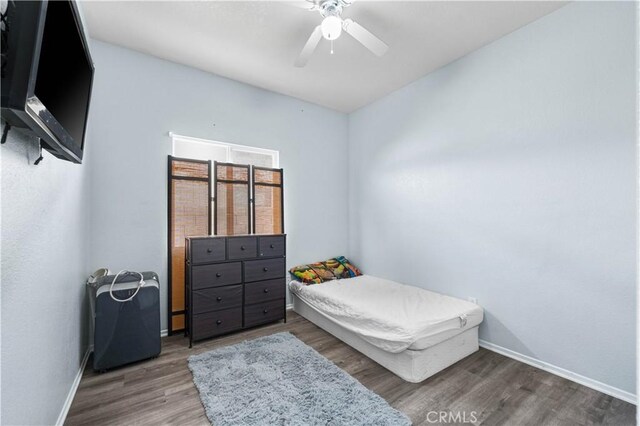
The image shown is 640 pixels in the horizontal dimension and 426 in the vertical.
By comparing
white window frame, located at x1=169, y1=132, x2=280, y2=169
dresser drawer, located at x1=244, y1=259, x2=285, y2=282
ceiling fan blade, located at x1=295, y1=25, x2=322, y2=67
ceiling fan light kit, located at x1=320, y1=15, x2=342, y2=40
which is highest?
ceiling fan blade, located at x1=295, y1=25, x2=322, y2=67

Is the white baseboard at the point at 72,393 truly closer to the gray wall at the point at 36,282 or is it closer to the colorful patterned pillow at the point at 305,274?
the gray wall at the point at 36,282

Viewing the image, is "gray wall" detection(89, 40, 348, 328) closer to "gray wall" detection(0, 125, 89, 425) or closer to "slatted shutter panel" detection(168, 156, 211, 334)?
"slatted shutter panel" detection(168, 156, 211, 334)

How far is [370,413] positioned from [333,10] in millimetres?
2838

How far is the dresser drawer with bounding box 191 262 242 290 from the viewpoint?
2.62 m

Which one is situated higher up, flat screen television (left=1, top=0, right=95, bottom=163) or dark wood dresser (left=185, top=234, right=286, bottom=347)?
flat screen television (left=1, top=0, right=95, bottom=163)

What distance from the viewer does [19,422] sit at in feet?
3.55

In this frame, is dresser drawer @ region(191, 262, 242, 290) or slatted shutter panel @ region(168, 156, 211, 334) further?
slatted shutter panel @ region(168, 156, 211, 334)

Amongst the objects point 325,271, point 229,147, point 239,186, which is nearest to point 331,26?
point 229,147

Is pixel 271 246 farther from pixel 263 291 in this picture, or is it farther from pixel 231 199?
pixel 231 199

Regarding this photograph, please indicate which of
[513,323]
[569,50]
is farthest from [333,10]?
[513,323]

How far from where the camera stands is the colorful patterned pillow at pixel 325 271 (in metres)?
3.50

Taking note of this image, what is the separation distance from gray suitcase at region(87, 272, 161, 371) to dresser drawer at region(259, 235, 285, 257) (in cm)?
108

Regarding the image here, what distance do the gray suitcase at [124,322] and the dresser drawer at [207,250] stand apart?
41cm
